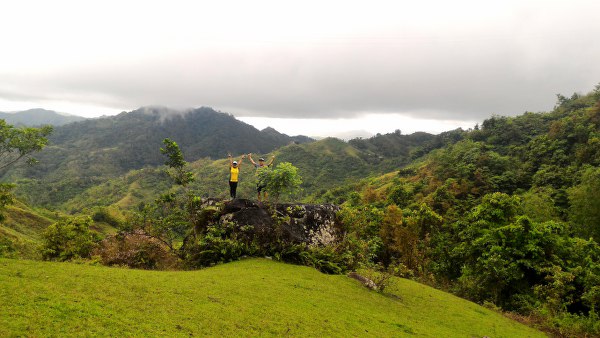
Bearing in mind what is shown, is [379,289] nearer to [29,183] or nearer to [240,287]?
[240,287]

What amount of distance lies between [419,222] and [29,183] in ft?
472

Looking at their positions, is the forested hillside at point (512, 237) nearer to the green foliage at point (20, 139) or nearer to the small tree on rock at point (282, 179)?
the small tree on rock at point (282, 179)

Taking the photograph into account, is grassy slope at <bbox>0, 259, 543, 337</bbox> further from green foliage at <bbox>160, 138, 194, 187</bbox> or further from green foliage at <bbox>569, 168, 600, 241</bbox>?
green foliage at <bbox>569, 168, 600, 241</bbox>

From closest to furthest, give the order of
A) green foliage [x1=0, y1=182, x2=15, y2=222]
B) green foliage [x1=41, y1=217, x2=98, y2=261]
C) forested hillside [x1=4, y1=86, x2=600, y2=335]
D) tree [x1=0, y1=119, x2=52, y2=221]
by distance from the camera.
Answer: green foliage [x1=41, y1=217, x2=98, y2=261]
green foliage [x1=0, y1=182, x2=15, y2=222]
tree [x1=0, y1=119, x2=52, y2=221]
forested hillside [x1=4, y1=86, x2=600, y2=335]

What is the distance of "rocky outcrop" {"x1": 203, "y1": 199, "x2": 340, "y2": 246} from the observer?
16078mm

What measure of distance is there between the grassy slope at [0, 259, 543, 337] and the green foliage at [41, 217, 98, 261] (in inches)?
117

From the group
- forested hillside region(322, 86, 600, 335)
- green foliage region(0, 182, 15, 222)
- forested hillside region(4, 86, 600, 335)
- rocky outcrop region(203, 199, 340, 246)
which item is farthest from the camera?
forested hillside region(322, 86, 600, 335)

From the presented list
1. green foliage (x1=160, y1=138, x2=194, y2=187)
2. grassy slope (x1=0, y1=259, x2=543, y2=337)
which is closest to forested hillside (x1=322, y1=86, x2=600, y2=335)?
grassy slope (x1=0, y1=259, x2=543, y2=337)

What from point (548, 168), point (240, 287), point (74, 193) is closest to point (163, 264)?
point (240, 287)

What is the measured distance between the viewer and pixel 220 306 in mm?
9148

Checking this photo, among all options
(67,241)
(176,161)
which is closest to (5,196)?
(67,241)

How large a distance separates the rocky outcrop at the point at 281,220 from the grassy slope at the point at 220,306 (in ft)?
5.68

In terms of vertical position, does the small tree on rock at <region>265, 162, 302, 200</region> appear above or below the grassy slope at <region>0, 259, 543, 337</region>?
above

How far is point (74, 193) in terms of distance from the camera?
133000 mm
